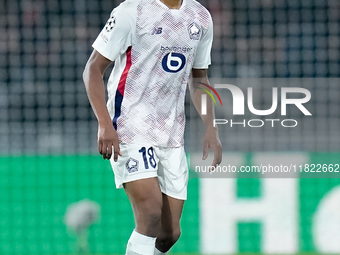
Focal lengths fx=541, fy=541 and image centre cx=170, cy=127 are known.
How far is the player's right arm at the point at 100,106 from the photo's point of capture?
99.8 inches

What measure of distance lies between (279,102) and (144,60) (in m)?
3.75

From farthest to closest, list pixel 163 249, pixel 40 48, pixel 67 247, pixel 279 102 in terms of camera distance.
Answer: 1. pixel 40 48
2. pixel 279 102
3. pixel 67 247
4. pixel 163 249

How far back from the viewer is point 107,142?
2535 mm

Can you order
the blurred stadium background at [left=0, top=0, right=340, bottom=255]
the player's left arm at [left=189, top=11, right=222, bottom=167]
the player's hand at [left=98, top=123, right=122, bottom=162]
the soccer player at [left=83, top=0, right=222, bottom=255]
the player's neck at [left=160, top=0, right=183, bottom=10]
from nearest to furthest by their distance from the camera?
1. the player's hand at [left=98, top=123, right=122, bottom=162]
2. the soccer player at [left=83, top=0, right=222, bottom=255]
3. the player's neck at [left=160, top=0, right=183, bottom=10]
4. the player's left arm at [left=189, top=11, right=222, bottom=167]
5. the blurred stadium background at [left=0, top=0, right=340, bottom=255]

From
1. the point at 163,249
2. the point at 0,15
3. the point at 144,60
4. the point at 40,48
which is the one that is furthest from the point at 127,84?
the point at 0,15

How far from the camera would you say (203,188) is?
4617mm

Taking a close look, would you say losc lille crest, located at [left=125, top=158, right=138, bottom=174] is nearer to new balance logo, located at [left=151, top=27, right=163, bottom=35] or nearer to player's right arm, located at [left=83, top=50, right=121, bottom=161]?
player's right arm, located at [left=83, top=50, right=121, bottom=161]

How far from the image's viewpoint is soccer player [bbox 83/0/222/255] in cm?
264

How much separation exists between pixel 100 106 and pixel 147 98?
0.28 metres

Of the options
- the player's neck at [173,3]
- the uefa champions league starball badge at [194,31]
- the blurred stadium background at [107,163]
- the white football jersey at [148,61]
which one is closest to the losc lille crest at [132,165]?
the white football jersey at [148,61]

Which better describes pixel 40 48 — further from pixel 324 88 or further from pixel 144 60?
pixel 144 60

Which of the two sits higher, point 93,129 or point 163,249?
point 93,129

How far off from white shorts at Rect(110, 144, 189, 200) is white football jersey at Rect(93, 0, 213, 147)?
5 centimetres

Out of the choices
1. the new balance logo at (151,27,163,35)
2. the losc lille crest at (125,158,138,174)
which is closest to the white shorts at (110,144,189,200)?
the losc lille crest at (125,158,138,174)
